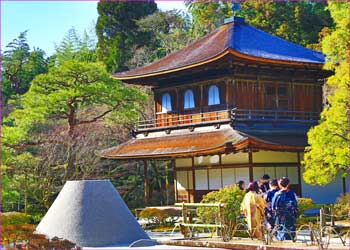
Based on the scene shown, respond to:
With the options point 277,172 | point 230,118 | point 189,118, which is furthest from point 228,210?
point 189,118

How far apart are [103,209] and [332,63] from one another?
23.3 feet

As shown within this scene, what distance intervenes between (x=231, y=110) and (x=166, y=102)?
4327 millimetres

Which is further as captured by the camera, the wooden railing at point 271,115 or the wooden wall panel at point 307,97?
the wooden wall panel at point 307,97

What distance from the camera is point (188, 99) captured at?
25.8 meters

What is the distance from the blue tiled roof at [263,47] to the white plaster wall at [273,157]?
331 cm

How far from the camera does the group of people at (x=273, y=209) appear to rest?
1266cm

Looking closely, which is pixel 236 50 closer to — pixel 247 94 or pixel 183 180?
pixel 247 94

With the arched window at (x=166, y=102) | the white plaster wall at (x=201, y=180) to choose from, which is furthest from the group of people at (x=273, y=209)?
the arched window at (x=166, y=102)

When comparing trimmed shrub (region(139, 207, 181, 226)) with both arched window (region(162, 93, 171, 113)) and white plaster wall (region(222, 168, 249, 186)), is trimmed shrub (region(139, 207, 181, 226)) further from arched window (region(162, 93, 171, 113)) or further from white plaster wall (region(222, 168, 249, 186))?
arched window (region(162, 93, 171, 113))

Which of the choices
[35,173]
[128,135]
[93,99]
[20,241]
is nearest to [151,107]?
[128,135]

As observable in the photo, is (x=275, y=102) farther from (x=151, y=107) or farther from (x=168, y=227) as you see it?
(x=151, y=107)

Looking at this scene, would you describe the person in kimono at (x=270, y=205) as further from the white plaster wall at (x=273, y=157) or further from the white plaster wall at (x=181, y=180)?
the white plaster wall at (x=181, y=180)

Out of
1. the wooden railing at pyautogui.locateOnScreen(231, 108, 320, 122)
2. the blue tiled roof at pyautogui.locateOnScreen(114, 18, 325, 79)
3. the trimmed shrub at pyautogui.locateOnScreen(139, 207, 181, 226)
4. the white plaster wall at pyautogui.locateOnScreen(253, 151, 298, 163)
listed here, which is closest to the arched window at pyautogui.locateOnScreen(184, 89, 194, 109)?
the blue tiled roof at pyautogui.locateOnScreen(114, 18, 325, 79)

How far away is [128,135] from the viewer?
106ft
